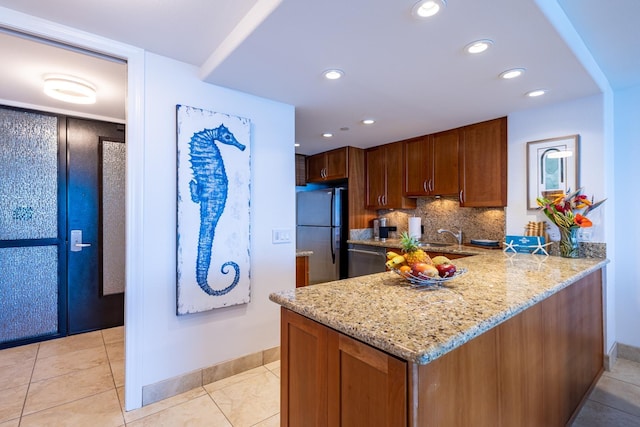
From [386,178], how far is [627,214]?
2.34 m

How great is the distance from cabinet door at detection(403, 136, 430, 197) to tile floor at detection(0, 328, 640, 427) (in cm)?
228

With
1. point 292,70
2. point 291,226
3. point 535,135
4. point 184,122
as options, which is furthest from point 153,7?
point 535,135

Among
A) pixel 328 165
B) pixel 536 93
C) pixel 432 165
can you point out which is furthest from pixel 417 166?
pixel 536 93

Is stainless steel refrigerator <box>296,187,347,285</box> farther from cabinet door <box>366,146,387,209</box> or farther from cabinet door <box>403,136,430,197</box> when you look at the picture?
cabinet door <box>403,136,430,197</box>

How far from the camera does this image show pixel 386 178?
413 centimetres

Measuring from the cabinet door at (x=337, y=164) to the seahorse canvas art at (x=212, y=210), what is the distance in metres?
2.18

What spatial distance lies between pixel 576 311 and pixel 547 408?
2.16ft

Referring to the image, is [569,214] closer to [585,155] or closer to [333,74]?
[585,155]

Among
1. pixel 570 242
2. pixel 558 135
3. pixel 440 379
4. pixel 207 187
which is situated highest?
pixel 558 135

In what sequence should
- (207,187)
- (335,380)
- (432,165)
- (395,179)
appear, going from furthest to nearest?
(395,179) < (432,165) < (207,187) < (335,380)

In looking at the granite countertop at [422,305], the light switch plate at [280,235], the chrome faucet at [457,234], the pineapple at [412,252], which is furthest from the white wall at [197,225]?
the chrome faucet at [457,234]

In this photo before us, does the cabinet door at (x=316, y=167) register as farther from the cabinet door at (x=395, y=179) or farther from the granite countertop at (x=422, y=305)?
the granite countertop at (x=422, y=305)

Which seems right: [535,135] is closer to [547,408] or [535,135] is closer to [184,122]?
[547,408]

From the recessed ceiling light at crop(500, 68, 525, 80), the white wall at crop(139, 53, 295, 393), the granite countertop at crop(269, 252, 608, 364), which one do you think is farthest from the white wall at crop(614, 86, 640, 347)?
the white wall at crop(139, 53, 295, 393)
